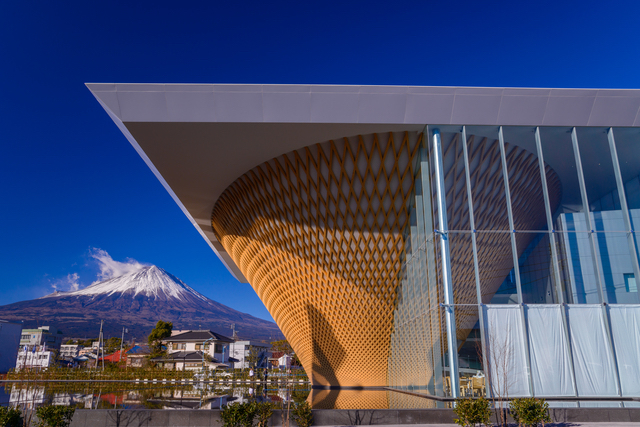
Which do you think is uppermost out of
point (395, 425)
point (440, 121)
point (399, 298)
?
point (440, 121)

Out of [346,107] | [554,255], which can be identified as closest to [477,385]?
[554,255]

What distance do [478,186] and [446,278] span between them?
4178mm

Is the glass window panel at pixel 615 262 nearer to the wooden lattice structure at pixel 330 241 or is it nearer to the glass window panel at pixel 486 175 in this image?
the glass window panel at pixel 486 175

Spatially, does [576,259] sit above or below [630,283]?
above

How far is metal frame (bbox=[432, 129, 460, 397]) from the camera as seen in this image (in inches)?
524

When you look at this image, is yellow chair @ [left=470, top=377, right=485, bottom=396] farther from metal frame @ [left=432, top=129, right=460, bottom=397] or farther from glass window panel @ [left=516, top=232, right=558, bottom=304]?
glass window panel @ [left=516, top=232, right=558, bottom=304]

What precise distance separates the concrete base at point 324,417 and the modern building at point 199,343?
51634 mm

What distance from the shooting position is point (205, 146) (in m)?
17.6

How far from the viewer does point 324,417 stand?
1145 cm

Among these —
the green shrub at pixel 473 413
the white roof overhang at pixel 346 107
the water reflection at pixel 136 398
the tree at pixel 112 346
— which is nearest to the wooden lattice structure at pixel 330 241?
the white roof overhang at pixel 346 107

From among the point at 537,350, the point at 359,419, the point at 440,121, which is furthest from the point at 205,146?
the point at 537,350

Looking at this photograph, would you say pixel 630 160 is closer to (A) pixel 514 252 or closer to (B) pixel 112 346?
(A) pixel 514 252

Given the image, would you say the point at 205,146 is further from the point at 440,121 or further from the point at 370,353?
the point at 370,353

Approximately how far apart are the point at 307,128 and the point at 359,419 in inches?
393
